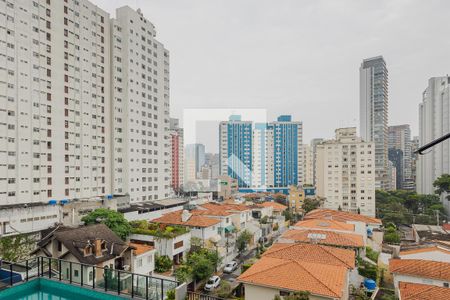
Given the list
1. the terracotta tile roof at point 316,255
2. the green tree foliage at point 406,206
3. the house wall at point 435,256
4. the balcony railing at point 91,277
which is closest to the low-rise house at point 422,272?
the house wall at point 435,256

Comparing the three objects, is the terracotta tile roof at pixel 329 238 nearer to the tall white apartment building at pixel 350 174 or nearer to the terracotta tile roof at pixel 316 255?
the terracotta tile roof at pixel 316 255

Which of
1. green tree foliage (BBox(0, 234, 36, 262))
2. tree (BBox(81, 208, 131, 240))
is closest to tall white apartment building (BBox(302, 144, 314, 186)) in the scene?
tree (BBox(81, 208, 131, 240))

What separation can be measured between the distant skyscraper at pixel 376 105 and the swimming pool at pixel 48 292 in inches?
3157

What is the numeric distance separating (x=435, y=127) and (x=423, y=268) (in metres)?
45.2

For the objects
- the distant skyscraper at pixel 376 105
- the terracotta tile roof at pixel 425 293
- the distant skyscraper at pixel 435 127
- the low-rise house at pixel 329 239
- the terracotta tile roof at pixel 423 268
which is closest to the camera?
the terracotta tile roof at pixel 425 293

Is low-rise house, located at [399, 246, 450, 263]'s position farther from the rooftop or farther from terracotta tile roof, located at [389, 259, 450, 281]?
the rooftop

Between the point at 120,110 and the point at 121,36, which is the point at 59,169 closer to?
the point at 120,110

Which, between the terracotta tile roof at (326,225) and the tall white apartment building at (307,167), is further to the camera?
the tall white apartment building at (307,167)

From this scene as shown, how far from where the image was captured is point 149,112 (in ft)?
137

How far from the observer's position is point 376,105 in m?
77.1

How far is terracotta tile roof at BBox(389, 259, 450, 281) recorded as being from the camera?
15995 millimetres

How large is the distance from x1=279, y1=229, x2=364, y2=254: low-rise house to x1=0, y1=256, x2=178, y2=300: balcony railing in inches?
604

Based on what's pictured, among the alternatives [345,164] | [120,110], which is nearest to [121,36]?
[120,110]

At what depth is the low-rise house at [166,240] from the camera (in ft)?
69.7
